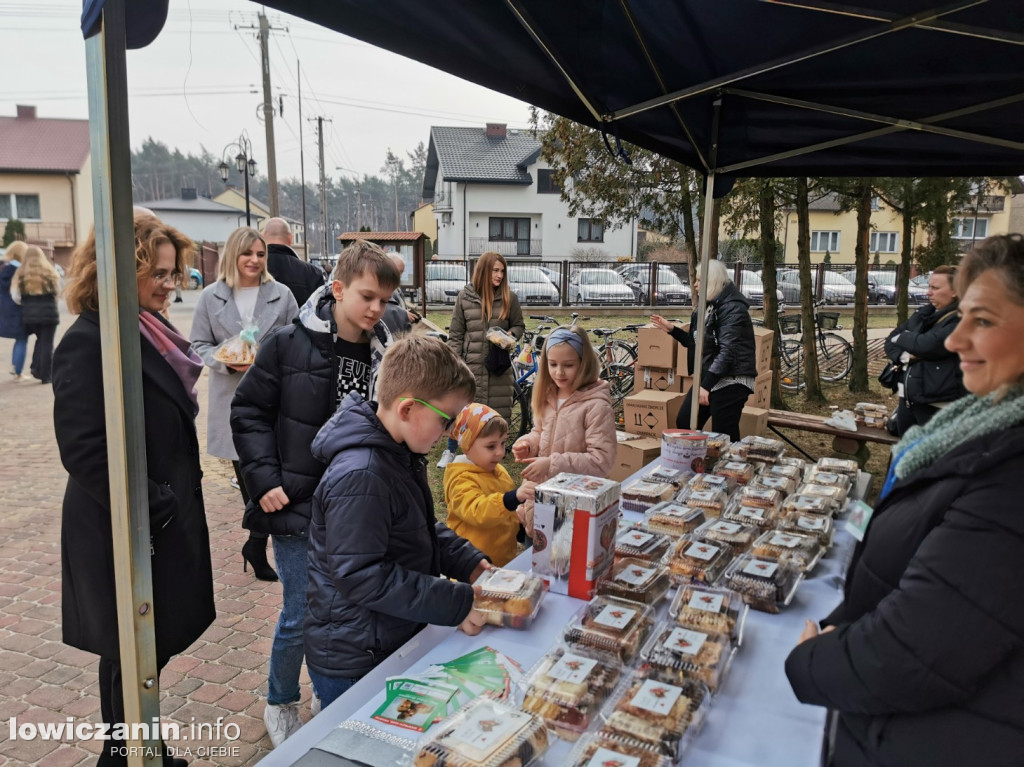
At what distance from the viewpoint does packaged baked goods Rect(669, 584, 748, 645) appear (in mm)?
1621

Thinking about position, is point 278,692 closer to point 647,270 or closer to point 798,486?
point 798,486

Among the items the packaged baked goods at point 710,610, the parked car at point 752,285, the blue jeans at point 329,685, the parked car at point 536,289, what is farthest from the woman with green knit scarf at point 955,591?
the parked car at point 752,285

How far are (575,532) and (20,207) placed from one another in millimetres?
45107

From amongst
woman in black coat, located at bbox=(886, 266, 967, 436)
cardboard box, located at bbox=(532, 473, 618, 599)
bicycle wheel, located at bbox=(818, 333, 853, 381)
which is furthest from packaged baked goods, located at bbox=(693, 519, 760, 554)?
bicycle wheel, located at bbox=(818, 333, 853, 381)

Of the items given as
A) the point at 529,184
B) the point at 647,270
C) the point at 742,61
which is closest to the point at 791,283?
the point at 647,270

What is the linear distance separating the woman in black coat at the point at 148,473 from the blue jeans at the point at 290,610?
0.29 m

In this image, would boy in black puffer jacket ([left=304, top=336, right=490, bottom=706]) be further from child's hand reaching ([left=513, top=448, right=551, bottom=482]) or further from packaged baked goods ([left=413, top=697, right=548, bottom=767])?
child's hand reaching ([left=513, top=448, right=551, bottom=482])

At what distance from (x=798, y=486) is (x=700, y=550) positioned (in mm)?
1012

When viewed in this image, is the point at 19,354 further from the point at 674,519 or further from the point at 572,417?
the point at 674,519

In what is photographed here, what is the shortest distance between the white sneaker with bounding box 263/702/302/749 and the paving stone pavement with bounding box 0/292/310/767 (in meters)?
0.17

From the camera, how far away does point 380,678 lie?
152cm

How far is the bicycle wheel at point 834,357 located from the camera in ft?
36.7

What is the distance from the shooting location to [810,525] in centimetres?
226

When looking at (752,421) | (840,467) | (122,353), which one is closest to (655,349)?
(752,421)
